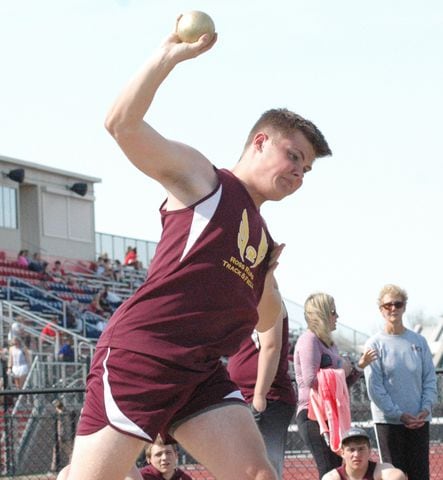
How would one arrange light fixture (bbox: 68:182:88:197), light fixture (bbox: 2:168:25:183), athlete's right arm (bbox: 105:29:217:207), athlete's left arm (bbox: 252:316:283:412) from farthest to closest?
light fixture (bbox: 68:182:88:197)
light fixture (bbox: 2:168:25:183)
athlete's left arm (bbox: 252:316:283:412)
athlete's right arm (bbox: 105:29:217:207)

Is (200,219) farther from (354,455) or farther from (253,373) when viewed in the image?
(354,455)

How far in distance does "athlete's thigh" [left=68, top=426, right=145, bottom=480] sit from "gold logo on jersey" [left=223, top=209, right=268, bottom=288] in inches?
30.1

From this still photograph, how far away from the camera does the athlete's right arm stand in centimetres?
438

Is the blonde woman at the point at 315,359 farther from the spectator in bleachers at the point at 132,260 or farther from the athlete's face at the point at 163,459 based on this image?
the spectator in bleachers at the point at 132,260

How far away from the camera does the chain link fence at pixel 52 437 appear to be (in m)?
11.3

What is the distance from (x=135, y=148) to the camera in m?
4.50

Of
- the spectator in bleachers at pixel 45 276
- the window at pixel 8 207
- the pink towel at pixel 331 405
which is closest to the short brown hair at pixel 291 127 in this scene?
the pink towel at pixel 331 405

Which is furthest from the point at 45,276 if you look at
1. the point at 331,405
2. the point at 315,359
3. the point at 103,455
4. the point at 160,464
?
the point at 103,455

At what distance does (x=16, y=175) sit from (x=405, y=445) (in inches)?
1161

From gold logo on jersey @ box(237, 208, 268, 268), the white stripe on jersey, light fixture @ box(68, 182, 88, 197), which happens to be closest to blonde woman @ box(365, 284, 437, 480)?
gold logo on jersey @ box(237, 208, 268, 268)

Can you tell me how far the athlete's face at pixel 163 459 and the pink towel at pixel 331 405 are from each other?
1019 mm

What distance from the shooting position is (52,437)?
11.5 metres

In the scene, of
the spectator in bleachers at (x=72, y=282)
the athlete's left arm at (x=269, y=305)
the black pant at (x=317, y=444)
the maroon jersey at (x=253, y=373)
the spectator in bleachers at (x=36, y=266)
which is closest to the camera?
the athlete's left arm at (x=269, y=305)

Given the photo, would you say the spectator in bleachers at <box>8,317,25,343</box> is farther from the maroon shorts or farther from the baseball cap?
the maroon shorts
